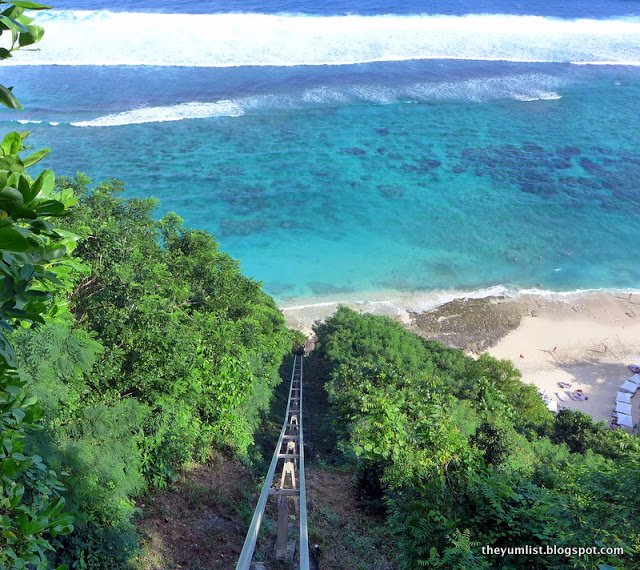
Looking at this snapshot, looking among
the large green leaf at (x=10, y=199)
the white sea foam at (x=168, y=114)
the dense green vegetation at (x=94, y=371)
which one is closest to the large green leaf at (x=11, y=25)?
the dense green vegetation at (x=94, y=371)

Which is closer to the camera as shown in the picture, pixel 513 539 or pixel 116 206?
pixel 513 539

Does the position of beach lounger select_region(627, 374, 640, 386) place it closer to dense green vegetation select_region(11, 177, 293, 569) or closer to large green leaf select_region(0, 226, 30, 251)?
dense green vegetation select_region(11, 177, 293, 569)

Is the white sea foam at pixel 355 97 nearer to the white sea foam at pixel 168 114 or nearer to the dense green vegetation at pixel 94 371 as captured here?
the white sea foam at pixel 168 114

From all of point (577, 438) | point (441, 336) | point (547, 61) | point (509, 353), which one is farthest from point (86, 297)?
point (547, 61)

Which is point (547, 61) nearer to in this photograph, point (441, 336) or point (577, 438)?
point (441, 336)

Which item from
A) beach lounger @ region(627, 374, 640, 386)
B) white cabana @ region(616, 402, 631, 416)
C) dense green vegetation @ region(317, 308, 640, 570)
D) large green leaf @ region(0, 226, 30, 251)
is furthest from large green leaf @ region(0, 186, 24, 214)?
beach lounger @ region(627, 374, 640, 386)

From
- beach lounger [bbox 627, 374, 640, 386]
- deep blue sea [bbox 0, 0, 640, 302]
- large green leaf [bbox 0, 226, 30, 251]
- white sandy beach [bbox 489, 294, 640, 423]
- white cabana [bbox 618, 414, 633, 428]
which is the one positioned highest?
deep blue sea [bbox 0, 0, 640, 302]
